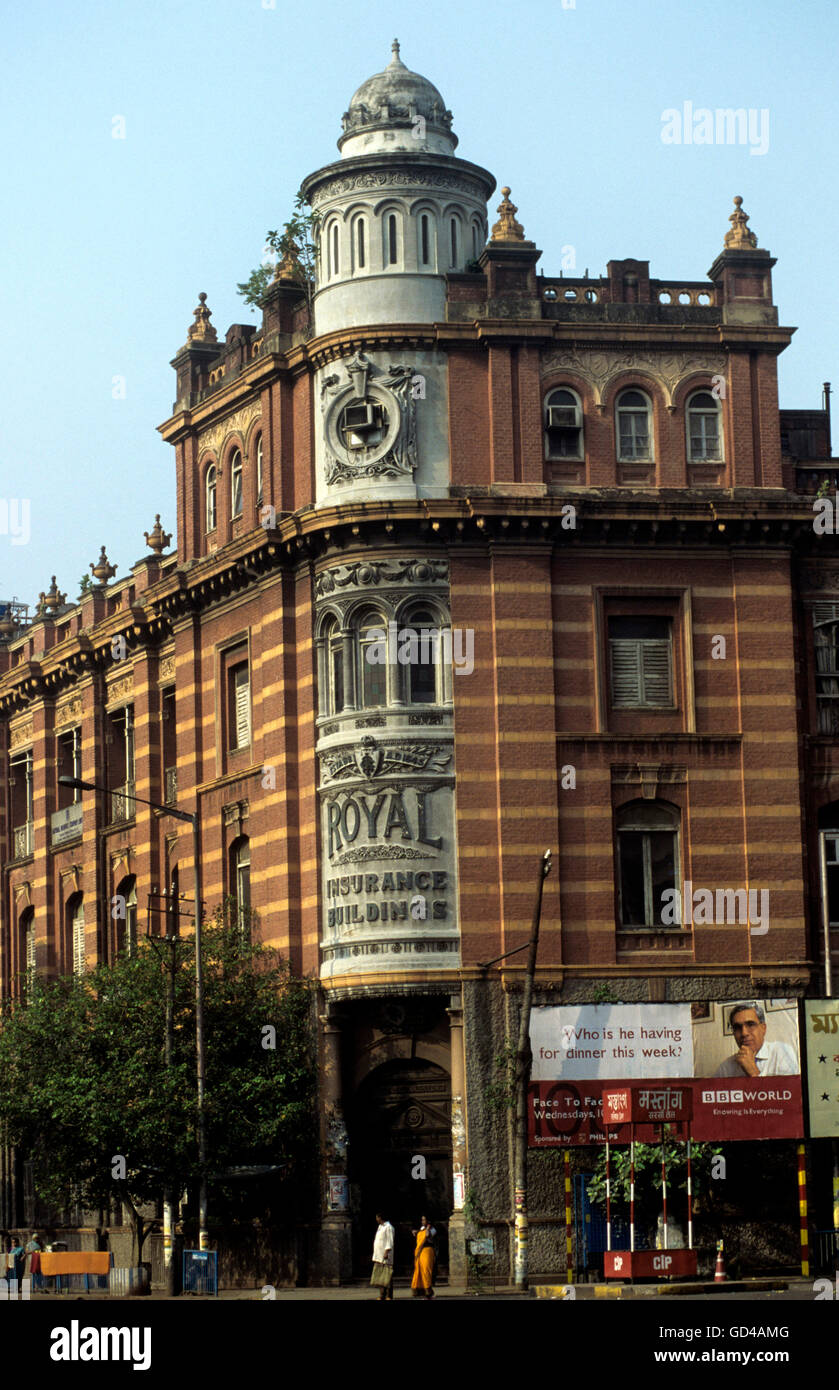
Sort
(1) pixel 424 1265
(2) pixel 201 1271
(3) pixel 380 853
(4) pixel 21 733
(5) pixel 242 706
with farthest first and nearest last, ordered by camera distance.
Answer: (4) pixel 21 733 → (5) pixel 242 706 → (3) pixel 380 853 → (2) pixel 201 1271 → (1) pixel 424 1265

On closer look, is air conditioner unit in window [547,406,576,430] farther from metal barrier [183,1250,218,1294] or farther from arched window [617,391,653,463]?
metal barrier [183,1250,218,1294]

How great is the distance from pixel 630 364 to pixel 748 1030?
48.7ft

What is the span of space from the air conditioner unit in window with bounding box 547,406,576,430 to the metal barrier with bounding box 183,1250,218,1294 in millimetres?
19014

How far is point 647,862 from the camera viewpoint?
43.8m

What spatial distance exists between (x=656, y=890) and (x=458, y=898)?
171 inches

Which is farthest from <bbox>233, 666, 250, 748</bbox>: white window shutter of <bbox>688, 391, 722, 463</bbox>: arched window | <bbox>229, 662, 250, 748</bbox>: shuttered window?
<bbox>688, 391, 722, 463</bbox>: arched window

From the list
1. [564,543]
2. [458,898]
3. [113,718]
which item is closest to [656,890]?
[458,898]

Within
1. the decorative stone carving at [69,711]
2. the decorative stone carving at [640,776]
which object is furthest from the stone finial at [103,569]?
the decorative stone carving at [640,776]

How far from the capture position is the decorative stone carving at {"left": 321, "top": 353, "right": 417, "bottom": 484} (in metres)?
44.5

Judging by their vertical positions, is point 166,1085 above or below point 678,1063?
below

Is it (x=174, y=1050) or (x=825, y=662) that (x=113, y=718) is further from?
(x=825, y=662)

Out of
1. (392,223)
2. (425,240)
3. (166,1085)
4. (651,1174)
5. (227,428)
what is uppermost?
(392,223)

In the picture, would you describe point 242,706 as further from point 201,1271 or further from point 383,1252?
point 383,1252

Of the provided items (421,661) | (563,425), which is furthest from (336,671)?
(563,425)
